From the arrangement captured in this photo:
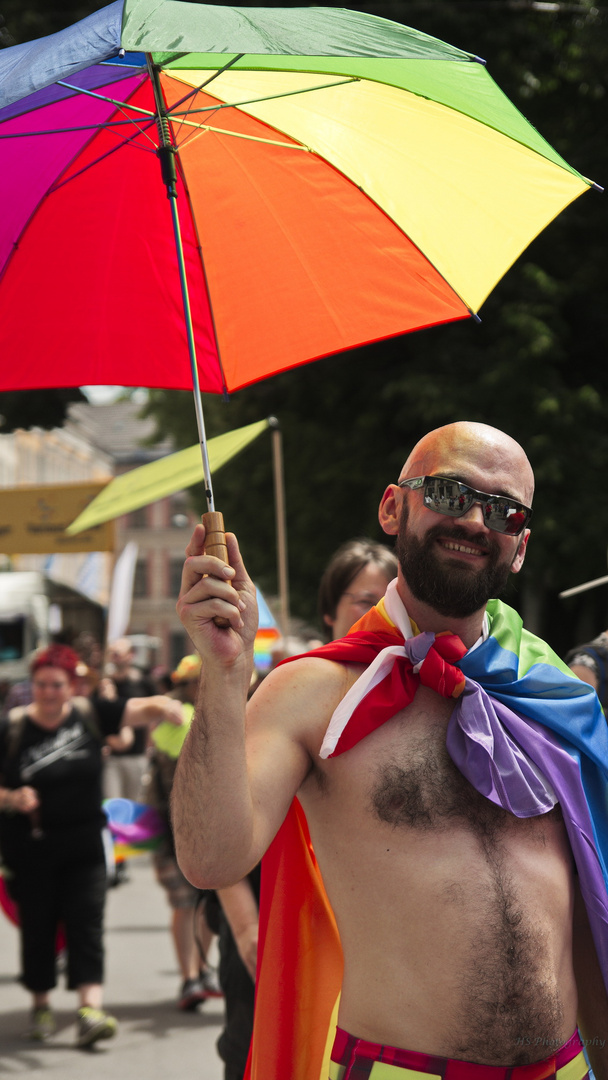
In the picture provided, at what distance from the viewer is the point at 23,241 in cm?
294

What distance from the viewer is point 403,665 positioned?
8.21ft

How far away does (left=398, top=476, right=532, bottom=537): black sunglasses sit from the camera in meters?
2.52

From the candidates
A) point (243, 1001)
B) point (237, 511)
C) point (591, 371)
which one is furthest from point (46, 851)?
point (237, 511)

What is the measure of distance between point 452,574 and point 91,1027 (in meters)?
5.12

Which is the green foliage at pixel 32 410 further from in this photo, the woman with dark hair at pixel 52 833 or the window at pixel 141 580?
the window at pixel 141 580

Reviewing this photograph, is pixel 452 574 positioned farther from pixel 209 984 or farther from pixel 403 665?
pixel 209 984

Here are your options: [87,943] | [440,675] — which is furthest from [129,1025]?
[440,675]

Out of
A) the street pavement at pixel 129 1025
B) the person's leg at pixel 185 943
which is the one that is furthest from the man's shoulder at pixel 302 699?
the person's leg at pixel 185 943

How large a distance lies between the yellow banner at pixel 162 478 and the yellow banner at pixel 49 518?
8454 mm

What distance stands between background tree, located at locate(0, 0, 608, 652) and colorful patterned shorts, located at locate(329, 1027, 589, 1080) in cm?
1110

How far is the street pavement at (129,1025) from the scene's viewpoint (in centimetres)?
636

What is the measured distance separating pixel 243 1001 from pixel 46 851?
3544 millimetres

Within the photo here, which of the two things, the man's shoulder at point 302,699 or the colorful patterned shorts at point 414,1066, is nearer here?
the colorful patterned shorts at point 414,1066

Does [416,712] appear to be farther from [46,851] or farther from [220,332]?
[46,851]
